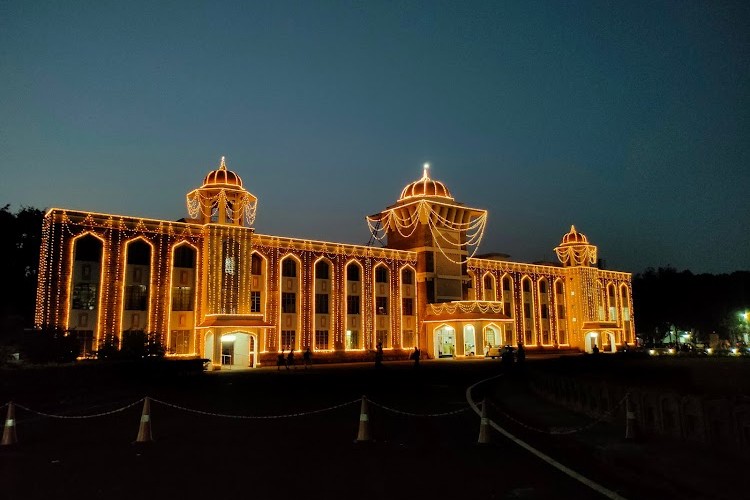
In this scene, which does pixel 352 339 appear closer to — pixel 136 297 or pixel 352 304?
pixel 352 304

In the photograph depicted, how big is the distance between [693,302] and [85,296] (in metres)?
77.5

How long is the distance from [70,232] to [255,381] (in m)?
17.3

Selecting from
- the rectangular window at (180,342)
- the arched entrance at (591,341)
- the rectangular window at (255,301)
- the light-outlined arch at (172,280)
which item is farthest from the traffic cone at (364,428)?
the arched entrance at (591,341)

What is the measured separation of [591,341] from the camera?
68.4 m

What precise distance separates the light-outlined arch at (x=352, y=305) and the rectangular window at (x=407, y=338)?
432 cm

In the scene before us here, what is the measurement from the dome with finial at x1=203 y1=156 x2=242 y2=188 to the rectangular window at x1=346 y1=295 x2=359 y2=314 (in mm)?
13122

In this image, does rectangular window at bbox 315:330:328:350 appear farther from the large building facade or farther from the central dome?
the central dome

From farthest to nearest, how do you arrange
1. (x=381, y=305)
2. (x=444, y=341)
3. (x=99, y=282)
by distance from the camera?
(x=444, y=341) < (x=381, y=305) < (x=99, y=282)

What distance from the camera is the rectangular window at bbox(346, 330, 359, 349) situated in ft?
162

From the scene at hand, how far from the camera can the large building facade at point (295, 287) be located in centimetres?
3753

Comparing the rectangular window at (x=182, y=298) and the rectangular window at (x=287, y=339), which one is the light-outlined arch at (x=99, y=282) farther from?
the rectangular window at (x=287, y=339)

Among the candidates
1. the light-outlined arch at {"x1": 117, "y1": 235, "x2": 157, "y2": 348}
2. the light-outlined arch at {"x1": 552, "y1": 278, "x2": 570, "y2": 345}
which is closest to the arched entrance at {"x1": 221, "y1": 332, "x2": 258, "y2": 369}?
the light-outlined arch at {"x1": 117, "y1": 235, "x2": 157, "y2": 348}

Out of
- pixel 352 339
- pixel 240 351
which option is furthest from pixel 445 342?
pixel 240 351

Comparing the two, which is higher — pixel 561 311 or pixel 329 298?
pixel 329 298
